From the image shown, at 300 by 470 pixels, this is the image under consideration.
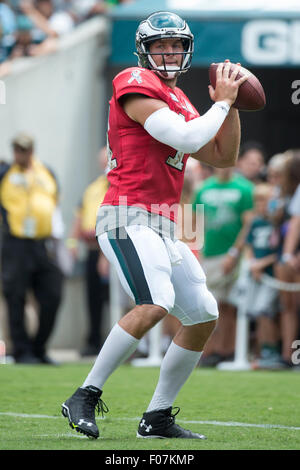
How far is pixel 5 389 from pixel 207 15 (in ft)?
17.1

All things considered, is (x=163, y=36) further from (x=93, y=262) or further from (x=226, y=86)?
(x=93, y=262)

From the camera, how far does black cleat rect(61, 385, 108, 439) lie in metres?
4.50

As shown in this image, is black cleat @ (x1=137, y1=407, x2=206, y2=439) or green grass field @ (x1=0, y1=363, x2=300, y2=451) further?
black cleat @ (x1=137, y1=407, x2=206, y2=439)

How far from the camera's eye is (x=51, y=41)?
36.4 ft

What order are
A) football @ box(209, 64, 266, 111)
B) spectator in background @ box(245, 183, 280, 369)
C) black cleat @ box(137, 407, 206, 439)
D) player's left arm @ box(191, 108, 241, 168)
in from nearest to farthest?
black cleat @ box(137, 407, 206, 439) → football @ box(209, 64, 266, 111) → player's left arm @ box(191, 108, 241, 168) → spectator in background @ box(245, 183, 280, 369)

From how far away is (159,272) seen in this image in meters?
4.55

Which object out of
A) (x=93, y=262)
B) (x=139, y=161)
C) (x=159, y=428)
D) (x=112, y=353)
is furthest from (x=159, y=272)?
(x=93, y=262)

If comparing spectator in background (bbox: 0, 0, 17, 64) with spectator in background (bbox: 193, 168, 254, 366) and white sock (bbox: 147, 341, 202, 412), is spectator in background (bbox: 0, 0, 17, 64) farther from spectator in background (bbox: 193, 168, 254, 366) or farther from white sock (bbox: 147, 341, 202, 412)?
white sock (bbox: 147, 341, 202, 412)

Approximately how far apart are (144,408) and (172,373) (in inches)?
45.5

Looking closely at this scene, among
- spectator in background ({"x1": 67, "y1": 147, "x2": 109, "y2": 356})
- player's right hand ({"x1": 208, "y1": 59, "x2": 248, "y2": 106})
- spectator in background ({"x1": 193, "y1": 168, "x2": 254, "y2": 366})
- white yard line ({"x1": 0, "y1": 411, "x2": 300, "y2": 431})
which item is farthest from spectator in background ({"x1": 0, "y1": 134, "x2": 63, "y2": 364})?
Result: player's right hand ({"x1": 208, "y1": 59, "x2": 248, "y2": 106})

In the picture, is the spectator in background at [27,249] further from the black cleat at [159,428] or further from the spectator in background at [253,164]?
the black cleat at [159,428]

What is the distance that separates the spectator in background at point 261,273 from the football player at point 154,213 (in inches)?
164

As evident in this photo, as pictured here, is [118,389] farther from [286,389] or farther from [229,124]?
[229,124]

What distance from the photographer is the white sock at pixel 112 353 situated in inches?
178
